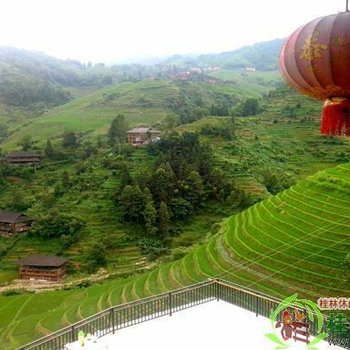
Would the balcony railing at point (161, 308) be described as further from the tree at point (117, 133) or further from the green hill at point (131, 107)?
the green hill at point (131, 107)

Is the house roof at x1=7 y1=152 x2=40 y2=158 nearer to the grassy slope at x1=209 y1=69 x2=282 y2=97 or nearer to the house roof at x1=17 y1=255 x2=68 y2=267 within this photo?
the house roof at x1=17 y1=255 x2=68 y2=267

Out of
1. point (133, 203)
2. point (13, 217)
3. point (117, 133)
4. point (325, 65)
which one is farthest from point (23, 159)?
point (325, 65)

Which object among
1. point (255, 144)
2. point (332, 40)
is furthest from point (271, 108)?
point (332, 40)

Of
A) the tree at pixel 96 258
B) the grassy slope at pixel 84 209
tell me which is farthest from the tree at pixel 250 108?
the tree at pixel 96 258

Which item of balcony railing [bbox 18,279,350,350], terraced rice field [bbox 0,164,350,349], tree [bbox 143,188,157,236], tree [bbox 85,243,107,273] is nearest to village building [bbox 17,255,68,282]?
tree [bbox 85,243,107,273]

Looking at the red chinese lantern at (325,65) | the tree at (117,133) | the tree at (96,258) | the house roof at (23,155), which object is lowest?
the tree at (96,258)

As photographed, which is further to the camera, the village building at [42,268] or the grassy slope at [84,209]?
the grassy slope at [84,209]

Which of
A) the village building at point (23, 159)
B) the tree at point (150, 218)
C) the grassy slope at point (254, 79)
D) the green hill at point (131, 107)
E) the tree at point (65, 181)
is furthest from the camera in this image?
the grassy slope at point (254, 79)
